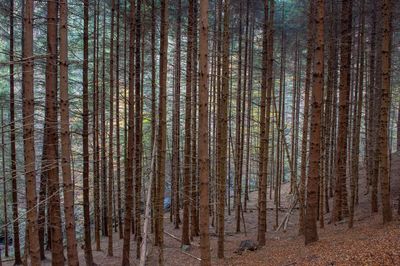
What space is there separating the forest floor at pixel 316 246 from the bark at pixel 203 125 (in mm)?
539

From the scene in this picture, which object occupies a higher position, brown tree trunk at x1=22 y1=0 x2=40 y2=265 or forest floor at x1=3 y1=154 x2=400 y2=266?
brown tree trunk at x1=22 y1=0 x2=40 y2=265

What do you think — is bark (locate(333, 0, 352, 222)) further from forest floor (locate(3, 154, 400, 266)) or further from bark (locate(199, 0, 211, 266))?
bark (locate(199, 0, 211, 266))

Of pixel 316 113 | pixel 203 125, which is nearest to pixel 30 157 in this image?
pixel 203 125

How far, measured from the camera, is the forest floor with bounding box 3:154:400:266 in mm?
7137

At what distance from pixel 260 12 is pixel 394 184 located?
1033 cm

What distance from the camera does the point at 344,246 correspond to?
27.3ft

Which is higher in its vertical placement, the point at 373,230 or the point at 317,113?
the point at 317,113

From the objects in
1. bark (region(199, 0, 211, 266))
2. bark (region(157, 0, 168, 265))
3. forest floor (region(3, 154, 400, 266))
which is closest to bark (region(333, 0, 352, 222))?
forest floor (region(3, 154, 400, 266))

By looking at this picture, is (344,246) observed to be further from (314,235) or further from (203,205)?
(203,205)

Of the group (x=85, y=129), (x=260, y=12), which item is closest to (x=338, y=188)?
(x=85, y=129)

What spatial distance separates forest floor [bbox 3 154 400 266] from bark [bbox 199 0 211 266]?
1.77ft

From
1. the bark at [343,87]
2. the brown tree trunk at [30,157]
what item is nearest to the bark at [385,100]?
the bark at [343,87]

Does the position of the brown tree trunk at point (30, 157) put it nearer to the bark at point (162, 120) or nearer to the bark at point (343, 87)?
the bark at point (162, 120)

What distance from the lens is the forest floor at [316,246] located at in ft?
23.4
